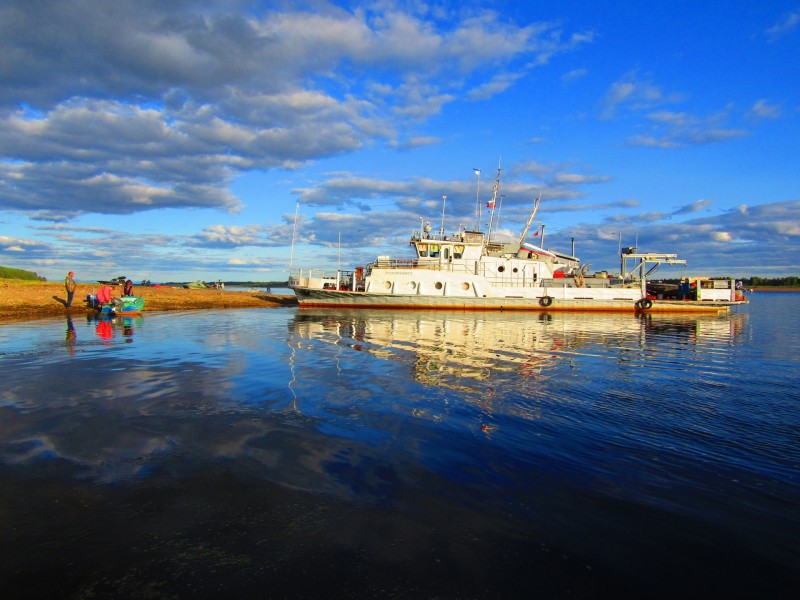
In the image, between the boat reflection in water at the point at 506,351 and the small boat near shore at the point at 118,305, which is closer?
the boat reflection in water at the point at 506,351

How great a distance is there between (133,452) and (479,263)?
120ft

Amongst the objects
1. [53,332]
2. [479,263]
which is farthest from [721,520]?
[479,263]

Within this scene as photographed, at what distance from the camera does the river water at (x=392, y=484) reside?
149 inches

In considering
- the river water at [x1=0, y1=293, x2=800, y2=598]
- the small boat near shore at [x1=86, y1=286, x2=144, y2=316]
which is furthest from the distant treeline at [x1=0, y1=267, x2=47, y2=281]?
the river water at [x1=0, y1=293, x2=800, y2=598]

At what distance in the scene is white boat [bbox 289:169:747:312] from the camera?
129 ft

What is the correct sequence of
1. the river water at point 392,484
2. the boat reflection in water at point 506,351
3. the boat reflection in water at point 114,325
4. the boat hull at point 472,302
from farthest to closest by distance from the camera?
1. the boat hull at point 472,302
2. the boat reflection in water at point 114,325
3. the boat reflection in water at point 506,351
4. the river water at point 392,484

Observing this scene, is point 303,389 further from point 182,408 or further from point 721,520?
point 721,520

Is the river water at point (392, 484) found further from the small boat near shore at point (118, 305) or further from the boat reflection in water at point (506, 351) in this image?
the small boat near shore at point (118, 305)

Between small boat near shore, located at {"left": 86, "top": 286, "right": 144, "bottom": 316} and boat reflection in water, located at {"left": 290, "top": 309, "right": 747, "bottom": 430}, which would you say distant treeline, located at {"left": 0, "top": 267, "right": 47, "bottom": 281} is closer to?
small boat near shore, located at {"left": 86, "top": 286, "right": 144, "bottom": 316}

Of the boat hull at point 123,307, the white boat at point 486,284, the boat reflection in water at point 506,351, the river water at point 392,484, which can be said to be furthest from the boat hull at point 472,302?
the river water at point 392,484

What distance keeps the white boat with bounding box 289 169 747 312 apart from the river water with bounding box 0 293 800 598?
2714 centimetres

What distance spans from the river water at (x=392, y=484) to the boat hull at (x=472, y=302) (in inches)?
1050

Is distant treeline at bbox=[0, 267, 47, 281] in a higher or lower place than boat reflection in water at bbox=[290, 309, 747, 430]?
higher

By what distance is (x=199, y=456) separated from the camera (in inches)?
240
